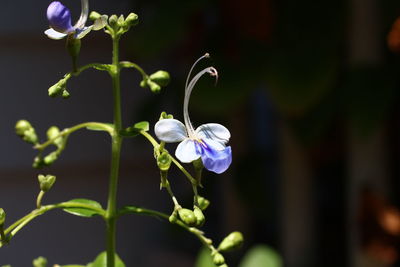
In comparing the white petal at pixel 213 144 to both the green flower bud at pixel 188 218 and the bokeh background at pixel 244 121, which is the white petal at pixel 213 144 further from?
the bokeh background at pixel 244 121

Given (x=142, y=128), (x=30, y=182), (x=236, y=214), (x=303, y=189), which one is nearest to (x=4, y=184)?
(x=30, y=182)

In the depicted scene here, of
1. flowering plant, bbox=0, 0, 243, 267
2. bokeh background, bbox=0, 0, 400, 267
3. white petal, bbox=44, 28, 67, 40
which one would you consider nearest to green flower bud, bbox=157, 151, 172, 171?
flowering plant, bbox=0, 0, 243, 267

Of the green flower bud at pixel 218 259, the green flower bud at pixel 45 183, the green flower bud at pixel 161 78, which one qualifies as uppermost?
the green flower bud at pixel 161 78

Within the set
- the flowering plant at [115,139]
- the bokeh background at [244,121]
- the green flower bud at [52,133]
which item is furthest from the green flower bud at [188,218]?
the bokeh background at [244,121]

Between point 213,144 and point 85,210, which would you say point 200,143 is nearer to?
point 213,144

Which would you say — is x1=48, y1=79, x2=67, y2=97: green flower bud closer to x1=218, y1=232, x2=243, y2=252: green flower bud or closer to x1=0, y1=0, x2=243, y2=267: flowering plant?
x1=0, y1=0, x2=243, y2=267: flowering plant

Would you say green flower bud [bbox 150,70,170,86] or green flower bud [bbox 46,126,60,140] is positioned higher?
green flower bud [bbox 150,70,170,86]

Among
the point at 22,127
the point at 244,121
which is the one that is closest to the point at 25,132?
the point at 22,127
